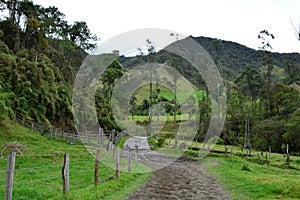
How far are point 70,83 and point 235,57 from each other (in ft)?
195

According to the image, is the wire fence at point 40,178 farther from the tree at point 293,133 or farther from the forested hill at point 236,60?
the tree at point 293,133

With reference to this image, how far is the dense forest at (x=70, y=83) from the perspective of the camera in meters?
32.6

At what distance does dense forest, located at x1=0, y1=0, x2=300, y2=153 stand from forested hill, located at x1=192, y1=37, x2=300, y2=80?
64.3 inches

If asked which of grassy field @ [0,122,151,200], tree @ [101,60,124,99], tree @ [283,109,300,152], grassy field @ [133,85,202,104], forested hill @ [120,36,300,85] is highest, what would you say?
forested hill @ [120,36,300,85]

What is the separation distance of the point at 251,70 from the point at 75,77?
30.4 meters

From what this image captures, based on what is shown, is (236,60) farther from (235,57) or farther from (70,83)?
(70,83)

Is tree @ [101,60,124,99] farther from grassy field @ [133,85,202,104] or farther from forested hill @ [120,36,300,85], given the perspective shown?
forested hill @ [120,36,300,85]

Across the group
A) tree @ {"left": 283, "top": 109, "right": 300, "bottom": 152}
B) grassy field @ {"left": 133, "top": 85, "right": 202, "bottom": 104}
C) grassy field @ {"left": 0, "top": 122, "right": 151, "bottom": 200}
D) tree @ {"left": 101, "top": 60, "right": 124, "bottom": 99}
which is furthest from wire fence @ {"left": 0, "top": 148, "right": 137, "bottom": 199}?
tree @ {"left": 101, "top": 60, "right": 124, "bottom": 99}

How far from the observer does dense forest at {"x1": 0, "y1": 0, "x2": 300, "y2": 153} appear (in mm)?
32594

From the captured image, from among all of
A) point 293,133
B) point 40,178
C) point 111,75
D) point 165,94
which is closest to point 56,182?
point 40,178

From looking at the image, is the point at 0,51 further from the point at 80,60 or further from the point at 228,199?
the point at 228,199

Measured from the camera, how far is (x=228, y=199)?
10453mm

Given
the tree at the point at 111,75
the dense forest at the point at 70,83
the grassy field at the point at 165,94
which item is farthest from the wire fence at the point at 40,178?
the tree at the point at 111,75

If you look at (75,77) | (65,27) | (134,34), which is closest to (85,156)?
(134,34)
